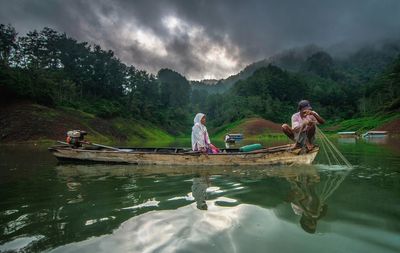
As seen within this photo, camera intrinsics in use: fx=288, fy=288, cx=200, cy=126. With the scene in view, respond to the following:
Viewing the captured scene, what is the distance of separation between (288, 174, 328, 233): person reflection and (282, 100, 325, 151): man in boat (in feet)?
9.83

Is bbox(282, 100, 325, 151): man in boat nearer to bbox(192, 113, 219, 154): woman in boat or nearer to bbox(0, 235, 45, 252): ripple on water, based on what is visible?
bbox(192, 113, 219, 154): woman in boat

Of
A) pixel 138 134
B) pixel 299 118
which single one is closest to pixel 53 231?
pixel 299 118

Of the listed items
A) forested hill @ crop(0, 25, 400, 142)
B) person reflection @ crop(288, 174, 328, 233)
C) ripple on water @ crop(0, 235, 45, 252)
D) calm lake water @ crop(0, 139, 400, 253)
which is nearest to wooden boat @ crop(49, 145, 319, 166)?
calm lake water @ crop(0, 139, 400, 253)

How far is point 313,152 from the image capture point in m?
11.4

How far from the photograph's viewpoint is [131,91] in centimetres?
10719

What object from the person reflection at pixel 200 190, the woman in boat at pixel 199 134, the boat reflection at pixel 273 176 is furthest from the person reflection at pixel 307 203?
the woman in boat at pixel 199 134

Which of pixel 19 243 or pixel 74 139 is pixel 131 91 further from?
pixel 19 243

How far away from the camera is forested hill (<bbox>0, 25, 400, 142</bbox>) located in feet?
199

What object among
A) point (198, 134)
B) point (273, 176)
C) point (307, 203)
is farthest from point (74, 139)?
point (307, 203)

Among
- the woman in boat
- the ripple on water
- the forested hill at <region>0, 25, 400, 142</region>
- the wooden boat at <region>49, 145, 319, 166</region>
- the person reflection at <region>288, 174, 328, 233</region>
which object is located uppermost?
the forested hill at <region>0, 25, 400, 142</region>

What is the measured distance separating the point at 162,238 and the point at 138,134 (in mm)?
70385

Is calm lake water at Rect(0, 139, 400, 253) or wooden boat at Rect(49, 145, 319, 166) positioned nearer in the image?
calm lake water at Rect(0, 139, 400, 253)

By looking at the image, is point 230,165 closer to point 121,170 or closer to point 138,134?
point 121,170

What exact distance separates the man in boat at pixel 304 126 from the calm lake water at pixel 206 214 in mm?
2196
